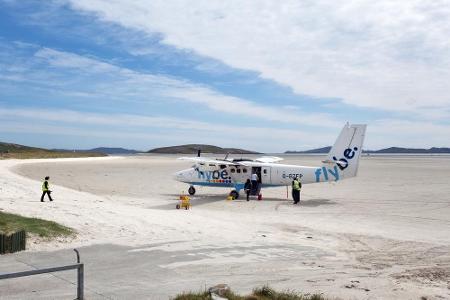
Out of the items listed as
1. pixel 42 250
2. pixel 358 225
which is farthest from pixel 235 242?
pixel 358 225

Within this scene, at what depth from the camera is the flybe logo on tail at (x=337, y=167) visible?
28.2 metres

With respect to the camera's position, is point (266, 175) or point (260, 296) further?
point (266, 175)

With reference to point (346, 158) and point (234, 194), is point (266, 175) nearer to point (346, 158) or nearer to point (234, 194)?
point (234, 194)

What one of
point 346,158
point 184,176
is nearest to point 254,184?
point 184,176

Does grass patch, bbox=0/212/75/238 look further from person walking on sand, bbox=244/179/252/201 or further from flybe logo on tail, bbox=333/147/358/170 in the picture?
flybe logo on tail, bbox=333/147/358/170

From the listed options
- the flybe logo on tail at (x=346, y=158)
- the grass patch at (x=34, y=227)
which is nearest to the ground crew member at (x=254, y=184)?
the flybe logo on tail at (x=346, y=158)

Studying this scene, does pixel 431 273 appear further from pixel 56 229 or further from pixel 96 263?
pixel 56 229

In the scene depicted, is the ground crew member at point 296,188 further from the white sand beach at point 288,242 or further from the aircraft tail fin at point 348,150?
the aircraft tail fin at point 348,150

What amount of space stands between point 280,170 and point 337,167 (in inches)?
147

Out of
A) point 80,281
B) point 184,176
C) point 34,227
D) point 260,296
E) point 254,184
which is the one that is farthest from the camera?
point 184,176

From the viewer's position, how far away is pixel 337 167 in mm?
28438

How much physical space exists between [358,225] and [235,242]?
7.26m

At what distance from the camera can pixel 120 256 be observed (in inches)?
463

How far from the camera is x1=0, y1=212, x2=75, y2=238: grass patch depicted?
43.8 ft
